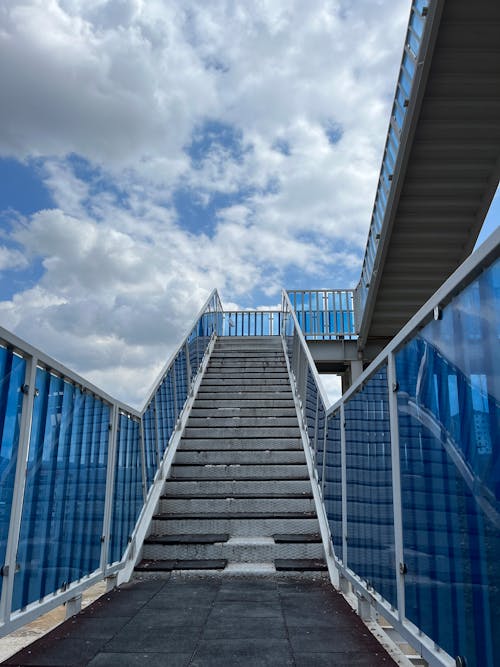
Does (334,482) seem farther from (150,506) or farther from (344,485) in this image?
(150,506)

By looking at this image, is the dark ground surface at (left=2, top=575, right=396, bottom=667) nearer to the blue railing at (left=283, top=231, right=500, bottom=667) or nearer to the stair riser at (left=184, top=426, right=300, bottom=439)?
the blue railing at (left=283, top=231, right=500, bottom=667)

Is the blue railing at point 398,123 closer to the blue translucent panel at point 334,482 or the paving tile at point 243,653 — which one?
the blue translucent panel at point 334,482

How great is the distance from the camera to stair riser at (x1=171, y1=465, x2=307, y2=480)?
5844 millimetres

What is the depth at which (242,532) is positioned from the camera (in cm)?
506

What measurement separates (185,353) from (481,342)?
20.6 ft

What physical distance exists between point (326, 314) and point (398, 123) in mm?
6686

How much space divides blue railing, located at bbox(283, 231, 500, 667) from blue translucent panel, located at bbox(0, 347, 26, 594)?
1.79 meters

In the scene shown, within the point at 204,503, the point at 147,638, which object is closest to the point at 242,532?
the point at 204,503

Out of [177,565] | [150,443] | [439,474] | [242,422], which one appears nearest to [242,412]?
[242,422]

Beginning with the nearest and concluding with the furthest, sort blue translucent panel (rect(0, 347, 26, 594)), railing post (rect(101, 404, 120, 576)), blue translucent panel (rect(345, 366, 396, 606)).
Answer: blue translucent panel (rect(0, 347, 26, 594))
blue translucent panel (rect(345, 366, 396, 606))
railing post (rect(101, 404, 120, 576))

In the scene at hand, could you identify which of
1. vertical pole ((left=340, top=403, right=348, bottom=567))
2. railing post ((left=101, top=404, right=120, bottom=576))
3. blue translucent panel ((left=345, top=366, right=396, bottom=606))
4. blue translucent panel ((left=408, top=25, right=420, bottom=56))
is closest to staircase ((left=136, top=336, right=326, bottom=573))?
vertical pole ((left=340, top=403, right=348, bottom=567))

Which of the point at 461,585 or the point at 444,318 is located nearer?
the point at 461,585

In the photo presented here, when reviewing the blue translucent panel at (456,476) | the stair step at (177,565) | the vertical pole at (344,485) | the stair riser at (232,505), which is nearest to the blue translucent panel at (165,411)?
the stair riser at (232,505)

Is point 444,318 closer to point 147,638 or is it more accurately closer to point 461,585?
point 461,585
